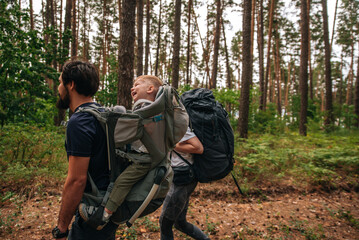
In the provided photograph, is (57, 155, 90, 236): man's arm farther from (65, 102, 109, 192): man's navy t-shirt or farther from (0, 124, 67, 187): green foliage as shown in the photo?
(0, 124, 67, 187): green foliage

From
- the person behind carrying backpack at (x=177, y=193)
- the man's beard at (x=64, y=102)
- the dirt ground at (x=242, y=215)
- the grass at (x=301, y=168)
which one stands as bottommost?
the dirt ground at (x=242, y=215)

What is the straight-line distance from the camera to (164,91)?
157 centimetres

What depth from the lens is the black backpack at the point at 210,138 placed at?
7.56 feet

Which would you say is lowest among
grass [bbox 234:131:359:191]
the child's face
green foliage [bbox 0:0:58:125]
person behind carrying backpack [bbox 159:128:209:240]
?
grass [bbox 234:131:359:191]

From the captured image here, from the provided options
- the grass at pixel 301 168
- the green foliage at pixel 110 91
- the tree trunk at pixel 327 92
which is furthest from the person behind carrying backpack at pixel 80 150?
the tree trunk at pixel 327 92

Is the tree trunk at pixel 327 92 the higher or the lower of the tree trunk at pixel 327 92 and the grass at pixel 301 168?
the higher

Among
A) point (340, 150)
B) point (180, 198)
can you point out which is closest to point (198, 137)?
point (180, 198)

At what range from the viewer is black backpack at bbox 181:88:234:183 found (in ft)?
7.56

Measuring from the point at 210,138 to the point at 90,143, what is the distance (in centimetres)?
131

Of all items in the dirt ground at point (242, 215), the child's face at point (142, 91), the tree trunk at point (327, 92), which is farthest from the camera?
the tree trunk at point (327, 92)

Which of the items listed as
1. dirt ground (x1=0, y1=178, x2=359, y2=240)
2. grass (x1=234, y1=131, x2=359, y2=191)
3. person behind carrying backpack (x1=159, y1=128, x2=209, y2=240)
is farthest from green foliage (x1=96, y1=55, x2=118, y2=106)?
person behind carrying backpack (x1=159, y1=128, x2=209, y2=240)

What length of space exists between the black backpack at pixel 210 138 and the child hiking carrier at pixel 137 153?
806mm

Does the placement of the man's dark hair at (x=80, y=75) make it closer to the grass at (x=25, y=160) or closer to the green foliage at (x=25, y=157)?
the grass at (x=25, y=160)

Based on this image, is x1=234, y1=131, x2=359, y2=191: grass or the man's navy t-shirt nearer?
the man's navy t-shirt
